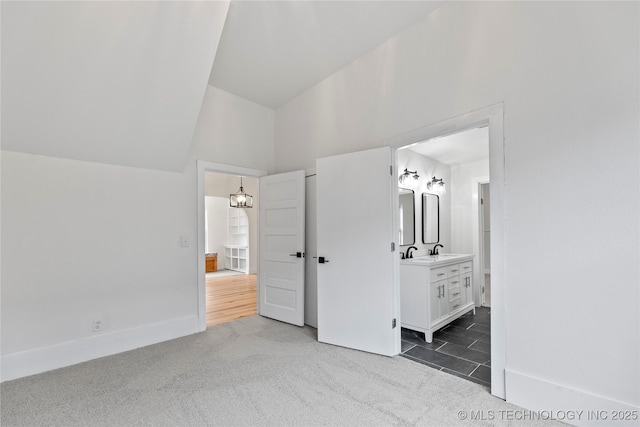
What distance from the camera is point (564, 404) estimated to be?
1.76m

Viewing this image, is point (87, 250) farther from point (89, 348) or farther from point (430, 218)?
point (430, 218)

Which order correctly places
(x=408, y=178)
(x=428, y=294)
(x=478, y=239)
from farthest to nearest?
(x=478, y=239), (x=408, y=178), (x=428, y=294)

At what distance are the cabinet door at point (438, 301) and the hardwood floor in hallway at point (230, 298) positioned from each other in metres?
2.41

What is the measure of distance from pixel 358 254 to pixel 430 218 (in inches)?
87.8

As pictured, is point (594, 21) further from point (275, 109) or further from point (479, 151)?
point (275, 109)

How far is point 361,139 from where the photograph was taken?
120 inches

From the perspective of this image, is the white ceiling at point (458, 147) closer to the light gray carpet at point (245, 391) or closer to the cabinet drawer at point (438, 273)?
the cabinet drawer at point (438, 273)

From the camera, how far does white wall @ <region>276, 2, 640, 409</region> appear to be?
161cm

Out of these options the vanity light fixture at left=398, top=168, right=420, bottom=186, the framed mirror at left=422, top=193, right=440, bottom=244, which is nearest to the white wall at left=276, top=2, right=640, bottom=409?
the vanity light fixture at left=398, top=168, right=420, bottom=186

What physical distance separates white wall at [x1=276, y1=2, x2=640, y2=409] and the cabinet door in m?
1.21

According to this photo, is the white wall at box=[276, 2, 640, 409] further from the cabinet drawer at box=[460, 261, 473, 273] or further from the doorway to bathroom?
the cabinet drawer at box=[460, 261, 473, 273]

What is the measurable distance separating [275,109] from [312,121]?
94 cm

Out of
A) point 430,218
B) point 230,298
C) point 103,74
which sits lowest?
point 230,298

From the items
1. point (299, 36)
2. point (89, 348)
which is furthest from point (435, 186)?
point (89, 348)
